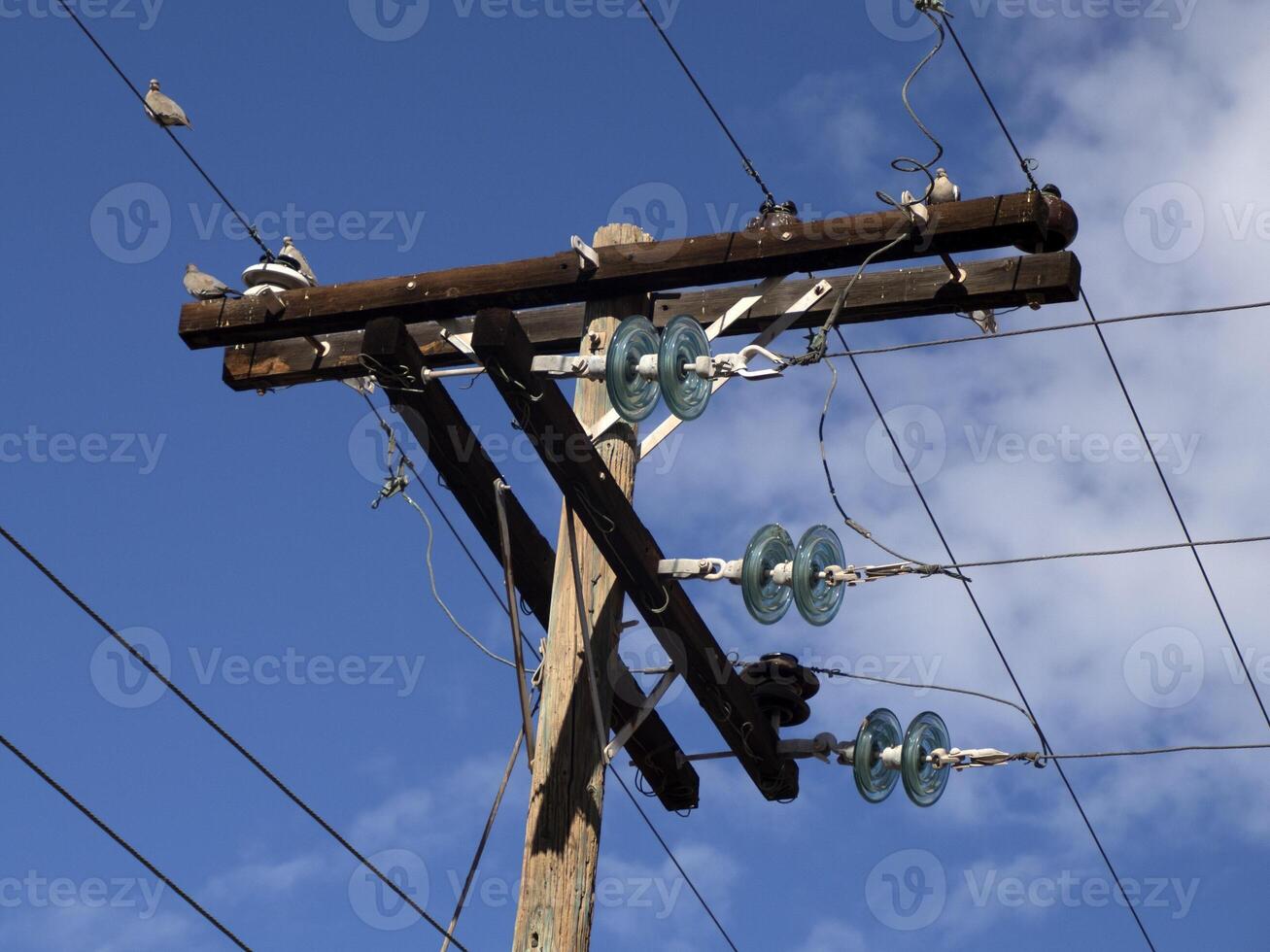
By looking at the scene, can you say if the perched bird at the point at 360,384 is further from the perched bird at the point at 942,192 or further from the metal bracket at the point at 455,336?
the perched bird at the point at 942,192

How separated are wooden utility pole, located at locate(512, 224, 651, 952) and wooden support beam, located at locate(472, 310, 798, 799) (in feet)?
0.63

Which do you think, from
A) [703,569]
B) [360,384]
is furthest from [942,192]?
[360,384]

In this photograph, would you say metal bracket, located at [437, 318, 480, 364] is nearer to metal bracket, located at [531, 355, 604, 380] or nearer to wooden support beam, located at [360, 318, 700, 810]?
wooden support beam, located at [360, 318, 700, 810]

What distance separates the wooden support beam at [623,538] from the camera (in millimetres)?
7328

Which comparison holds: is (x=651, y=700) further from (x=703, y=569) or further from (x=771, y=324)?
(x=771, y=324)

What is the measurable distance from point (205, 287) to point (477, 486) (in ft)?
5.31

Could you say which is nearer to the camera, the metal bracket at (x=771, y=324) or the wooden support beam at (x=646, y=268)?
the wooden support beam at (x=646, y=268)

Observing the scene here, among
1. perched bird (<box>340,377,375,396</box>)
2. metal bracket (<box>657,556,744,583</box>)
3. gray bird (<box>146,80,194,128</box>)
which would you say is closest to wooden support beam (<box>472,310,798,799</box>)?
metal bracket (<box>657,556,744,583</box>)

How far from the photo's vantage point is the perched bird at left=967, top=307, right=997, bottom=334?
8.12 metres

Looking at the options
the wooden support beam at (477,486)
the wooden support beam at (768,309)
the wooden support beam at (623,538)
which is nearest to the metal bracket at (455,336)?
the wooden support beam at (768,309)

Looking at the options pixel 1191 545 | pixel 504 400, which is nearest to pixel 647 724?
pixel 504 400

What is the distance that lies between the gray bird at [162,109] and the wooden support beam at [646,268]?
2.91 ft

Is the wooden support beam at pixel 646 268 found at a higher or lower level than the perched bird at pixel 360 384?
lower

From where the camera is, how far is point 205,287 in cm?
849
